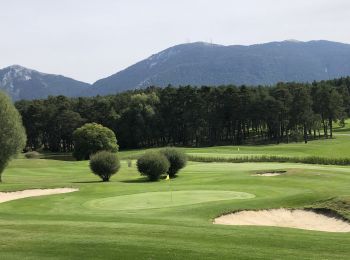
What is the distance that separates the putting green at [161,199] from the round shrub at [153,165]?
12550 mm

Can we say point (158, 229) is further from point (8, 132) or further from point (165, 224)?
point (8, 132)

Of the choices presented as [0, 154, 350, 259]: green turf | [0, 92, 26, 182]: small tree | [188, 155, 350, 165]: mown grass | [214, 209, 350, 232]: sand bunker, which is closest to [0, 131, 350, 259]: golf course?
[0, 154, 350, 259]: green turf

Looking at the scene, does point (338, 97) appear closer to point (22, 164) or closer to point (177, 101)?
point (177, 101)

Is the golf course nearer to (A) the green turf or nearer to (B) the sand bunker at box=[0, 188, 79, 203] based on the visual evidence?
(A) the green turf

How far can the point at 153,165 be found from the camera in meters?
47.1

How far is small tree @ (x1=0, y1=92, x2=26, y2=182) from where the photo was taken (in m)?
51.5

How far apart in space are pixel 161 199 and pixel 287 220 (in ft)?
28.6

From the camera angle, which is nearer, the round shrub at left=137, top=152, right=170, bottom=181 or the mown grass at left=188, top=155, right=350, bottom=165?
the round shrub at left=137, top=152, right=170, bottom=181

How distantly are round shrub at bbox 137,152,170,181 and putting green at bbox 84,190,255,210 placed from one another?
12.6 metres

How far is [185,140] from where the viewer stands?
13538 cm

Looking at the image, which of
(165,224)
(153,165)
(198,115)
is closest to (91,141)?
(198,115)

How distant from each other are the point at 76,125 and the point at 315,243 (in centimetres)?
12413

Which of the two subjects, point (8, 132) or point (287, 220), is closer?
point (287, 220)

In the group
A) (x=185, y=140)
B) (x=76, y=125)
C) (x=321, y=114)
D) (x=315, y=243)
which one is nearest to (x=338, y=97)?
(x=321, y=114)
